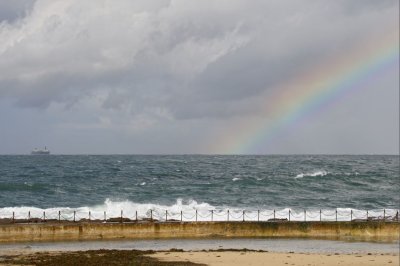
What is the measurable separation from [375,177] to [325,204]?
34.3m

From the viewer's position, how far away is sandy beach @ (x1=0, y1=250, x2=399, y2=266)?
85.1 ft

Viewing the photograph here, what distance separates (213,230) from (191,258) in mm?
9085

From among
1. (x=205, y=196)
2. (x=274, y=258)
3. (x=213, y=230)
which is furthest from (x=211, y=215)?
(x=274, y=258)

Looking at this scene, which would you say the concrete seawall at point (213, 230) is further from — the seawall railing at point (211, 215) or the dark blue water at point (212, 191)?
the dark blue water at point (212, 191)

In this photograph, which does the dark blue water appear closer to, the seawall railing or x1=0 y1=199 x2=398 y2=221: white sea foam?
x1=0 y1=199 x2=398 y2=221: white sea foam

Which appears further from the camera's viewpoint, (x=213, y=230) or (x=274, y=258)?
(x=213, y=230)

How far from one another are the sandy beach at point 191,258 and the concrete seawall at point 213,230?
5996mm

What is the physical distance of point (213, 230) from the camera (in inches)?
1435

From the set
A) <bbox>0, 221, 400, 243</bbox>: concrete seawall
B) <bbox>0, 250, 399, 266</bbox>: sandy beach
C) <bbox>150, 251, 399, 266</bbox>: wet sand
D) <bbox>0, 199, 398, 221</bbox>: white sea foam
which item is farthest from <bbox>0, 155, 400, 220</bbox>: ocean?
<bbox>150, 251, 399, 266</bbox>: wet sand

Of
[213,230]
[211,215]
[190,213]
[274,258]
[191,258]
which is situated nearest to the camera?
[274,258]

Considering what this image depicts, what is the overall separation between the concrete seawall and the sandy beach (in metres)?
6.00

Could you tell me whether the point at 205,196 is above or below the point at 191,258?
above

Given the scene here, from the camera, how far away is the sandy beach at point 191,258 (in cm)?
2595

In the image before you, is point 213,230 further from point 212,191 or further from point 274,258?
point 212,191
